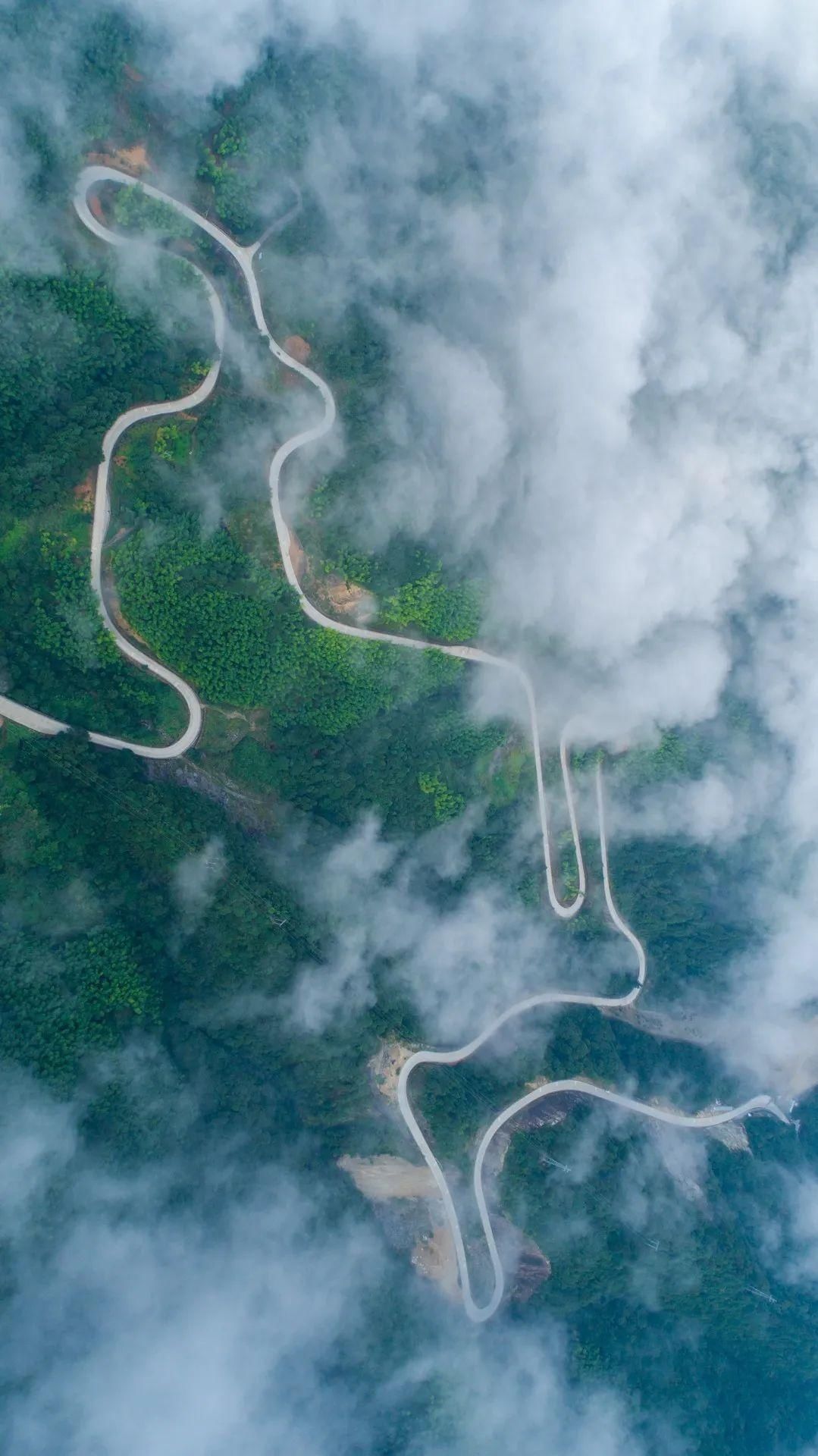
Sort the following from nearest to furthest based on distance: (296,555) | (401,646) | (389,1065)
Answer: (296,555)
(389,1065)
(401,646)

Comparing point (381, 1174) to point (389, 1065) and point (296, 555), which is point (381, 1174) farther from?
point (296, 555)

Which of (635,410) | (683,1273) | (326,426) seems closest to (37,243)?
(326,426)

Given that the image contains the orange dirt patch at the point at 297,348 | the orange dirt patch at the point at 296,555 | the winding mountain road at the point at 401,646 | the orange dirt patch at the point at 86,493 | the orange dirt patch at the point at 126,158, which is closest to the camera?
the orange dirt patch at the point at 126,158

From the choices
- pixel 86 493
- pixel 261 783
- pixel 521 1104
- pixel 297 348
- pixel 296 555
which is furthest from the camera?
pixel 521 1104

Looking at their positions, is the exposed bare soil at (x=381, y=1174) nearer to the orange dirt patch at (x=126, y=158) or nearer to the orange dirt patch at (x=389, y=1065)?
the orange dirt patch at (x=389, y=1065)

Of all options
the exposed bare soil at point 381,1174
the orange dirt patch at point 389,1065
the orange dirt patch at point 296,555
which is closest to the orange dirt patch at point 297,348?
the orange dirt patch at point 296,555

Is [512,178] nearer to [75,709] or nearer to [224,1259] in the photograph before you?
[75,709]

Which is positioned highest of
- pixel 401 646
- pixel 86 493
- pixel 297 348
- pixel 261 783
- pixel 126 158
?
pixel 126 158

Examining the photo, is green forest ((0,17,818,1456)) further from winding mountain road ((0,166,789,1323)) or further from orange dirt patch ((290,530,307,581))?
winding mountain road ((0,166,789,1323))

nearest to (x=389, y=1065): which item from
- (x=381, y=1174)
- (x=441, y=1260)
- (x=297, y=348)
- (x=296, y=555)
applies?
(x=381, y=1174)

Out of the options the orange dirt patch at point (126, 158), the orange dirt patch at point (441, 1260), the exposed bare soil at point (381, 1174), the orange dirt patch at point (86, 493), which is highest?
the orange dirt patch at point (126, 158)
